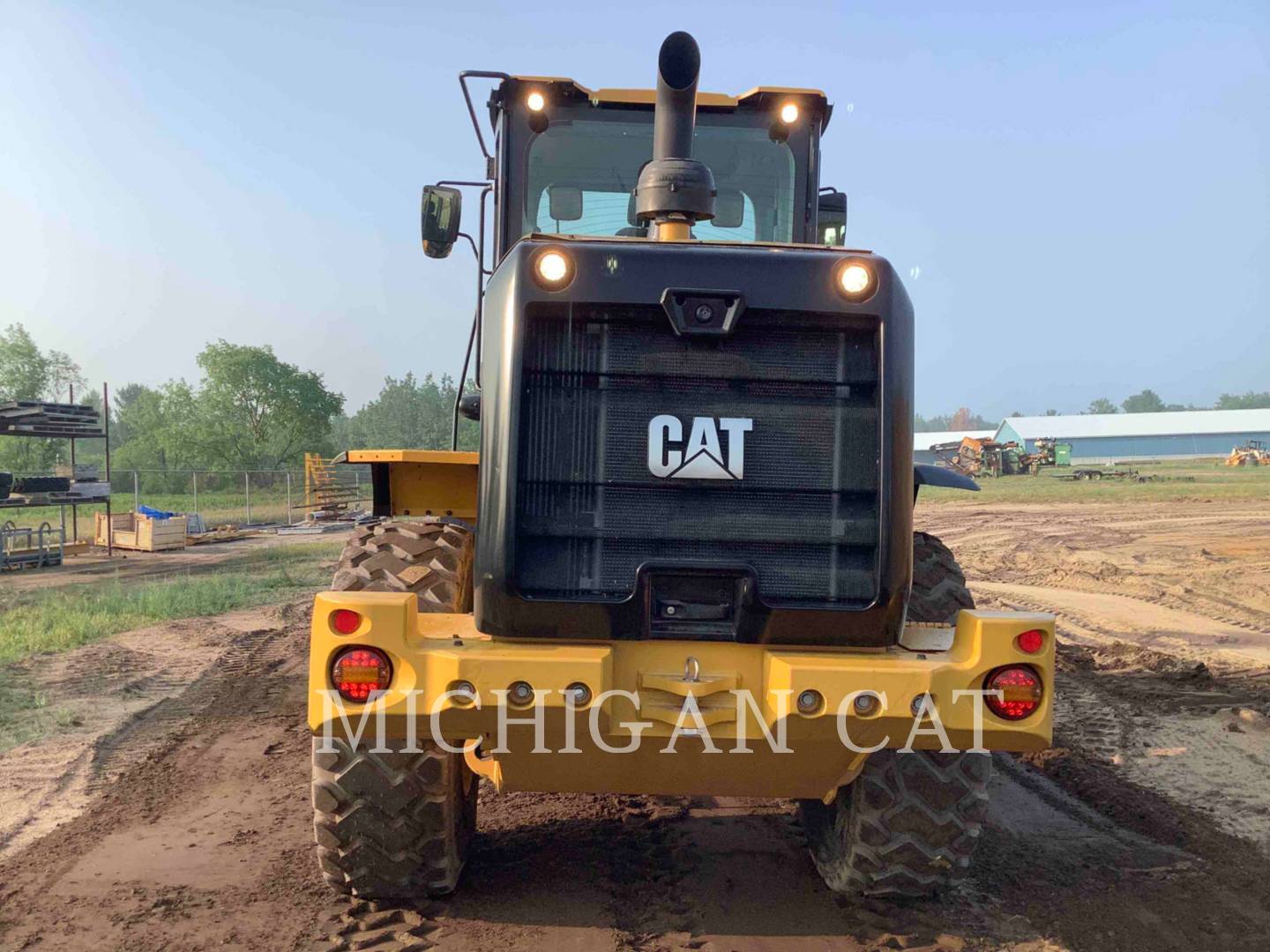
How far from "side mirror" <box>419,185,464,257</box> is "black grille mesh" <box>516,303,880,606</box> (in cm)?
147

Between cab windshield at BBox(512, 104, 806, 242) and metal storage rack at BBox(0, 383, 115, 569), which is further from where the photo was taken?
metal storage rack at BBox(0, 383, 115, 569)

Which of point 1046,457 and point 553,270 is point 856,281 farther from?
point 1046,457

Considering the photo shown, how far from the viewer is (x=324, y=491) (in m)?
35.8

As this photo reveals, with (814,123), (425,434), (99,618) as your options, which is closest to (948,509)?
(99,618)

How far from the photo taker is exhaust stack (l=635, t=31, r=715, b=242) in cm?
411

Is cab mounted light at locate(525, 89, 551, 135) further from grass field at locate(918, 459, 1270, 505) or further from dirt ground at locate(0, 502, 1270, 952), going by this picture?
grass field at locate(918, 459, 1270, 505)

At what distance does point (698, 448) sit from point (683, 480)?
116 millimetres

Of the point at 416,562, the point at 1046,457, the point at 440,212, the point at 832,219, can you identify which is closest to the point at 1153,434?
the point at 1046,457

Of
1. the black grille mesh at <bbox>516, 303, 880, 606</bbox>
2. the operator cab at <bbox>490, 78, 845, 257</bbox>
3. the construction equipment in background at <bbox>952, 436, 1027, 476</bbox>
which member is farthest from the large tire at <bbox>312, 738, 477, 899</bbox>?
the construction equipment in background at <bbox>952, 436, 1027, 476</bbox>

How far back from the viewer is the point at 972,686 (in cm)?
336

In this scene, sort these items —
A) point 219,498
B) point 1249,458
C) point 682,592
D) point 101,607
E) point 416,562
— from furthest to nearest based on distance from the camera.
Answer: point 1249,458, point 219,498, point 101,607, point 416,562, point 682,592

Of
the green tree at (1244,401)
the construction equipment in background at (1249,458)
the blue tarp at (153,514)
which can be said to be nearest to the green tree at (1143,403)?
the green tree at (1244,401)

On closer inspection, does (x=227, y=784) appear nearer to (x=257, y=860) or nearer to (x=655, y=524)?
(x=257, y=860)

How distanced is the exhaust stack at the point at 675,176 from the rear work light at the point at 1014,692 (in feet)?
6.56
